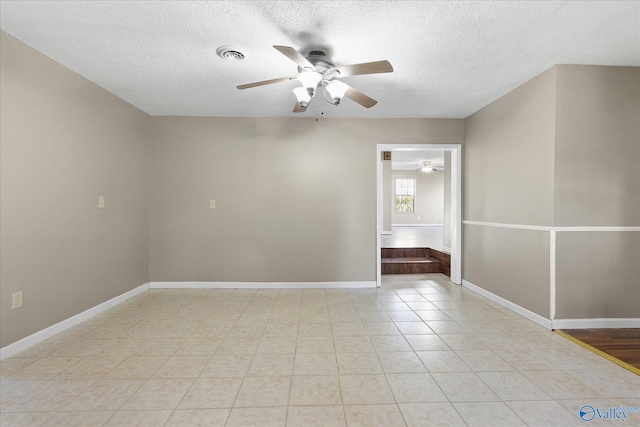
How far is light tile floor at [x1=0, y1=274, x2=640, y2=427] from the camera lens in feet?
5.25

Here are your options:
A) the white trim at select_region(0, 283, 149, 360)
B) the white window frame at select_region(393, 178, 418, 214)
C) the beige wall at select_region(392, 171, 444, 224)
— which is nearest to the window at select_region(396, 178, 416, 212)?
the white window frame at select_region(393, 178, 418, 214)

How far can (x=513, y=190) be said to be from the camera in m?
3.20

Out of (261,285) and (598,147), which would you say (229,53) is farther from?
(598,147)

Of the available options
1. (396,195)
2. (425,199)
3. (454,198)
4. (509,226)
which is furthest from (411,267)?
(425,199)

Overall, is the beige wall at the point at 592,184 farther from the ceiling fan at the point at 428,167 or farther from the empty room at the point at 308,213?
the ceiling fan at the point at 428,167

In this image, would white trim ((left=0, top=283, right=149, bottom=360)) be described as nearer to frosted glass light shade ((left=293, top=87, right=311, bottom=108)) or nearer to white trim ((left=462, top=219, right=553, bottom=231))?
frosted glass light shade ((left=293, top=87, right=311, bottom=108))

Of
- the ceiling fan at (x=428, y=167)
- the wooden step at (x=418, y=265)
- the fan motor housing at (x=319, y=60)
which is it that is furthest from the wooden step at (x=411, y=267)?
the ceiling fan at (x=428, y=167)

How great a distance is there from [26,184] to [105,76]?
1304mm

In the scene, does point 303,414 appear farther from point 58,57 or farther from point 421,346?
point 58,57

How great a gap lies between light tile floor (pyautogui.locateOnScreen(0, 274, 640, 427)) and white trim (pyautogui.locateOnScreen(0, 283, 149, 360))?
10 centimetres

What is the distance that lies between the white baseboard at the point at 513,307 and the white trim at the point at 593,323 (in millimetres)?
84

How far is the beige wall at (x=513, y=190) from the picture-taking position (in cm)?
279

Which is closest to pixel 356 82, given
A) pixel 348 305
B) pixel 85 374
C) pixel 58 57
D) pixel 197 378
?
pixel 348 305

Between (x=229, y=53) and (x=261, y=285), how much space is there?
9.69 feet
